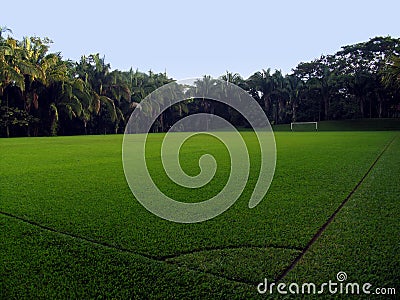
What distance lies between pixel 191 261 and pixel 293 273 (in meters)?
0.62

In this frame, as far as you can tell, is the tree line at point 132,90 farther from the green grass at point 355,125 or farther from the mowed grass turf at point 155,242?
the mowed grass turf at point 155,242

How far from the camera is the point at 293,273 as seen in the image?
6.94ft

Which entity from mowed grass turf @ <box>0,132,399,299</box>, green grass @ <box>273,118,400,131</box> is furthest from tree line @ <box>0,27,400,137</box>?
mowed grass turf @ <box>0,132,399,299</box>

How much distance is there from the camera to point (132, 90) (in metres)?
33.2

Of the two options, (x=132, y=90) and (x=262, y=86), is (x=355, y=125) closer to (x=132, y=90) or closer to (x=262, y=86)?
(x=262, y=86)

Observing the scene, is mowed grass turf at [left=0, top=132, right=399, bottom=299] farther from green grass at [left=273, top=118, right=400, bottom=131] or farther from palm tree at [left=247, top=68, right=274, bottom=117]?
palm tree at [left=247, top=68, right=274, bottom=117]

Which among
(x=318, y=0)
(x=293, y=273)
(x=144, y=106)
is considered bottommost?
(x=293, y=273)

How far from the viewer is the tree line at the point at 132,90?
2369 cm

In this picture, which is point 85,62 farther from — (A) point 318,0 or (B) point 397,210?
(B) point 397,210

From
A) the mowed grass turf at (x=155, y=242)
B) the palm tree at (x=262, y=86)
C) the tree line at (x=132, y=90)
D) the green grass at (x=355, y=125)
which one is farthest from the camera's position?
the palm tree at (x=262, y=86)

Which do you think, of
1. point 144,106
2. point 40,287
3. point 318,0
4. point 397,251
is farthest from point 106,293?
point 144,106

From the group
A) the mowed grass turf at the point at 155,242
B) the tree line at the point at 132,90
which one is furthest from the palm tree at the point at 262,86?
the mowed grass turf at the point at 155,242

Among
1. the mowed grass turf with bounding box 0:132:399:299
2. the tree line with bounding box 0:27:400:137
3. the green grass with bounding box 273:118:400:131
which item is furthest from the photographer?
the green grass with bounding box 273:118:400:131

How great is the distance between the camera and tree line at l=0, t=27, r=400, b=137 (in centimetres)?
2369
